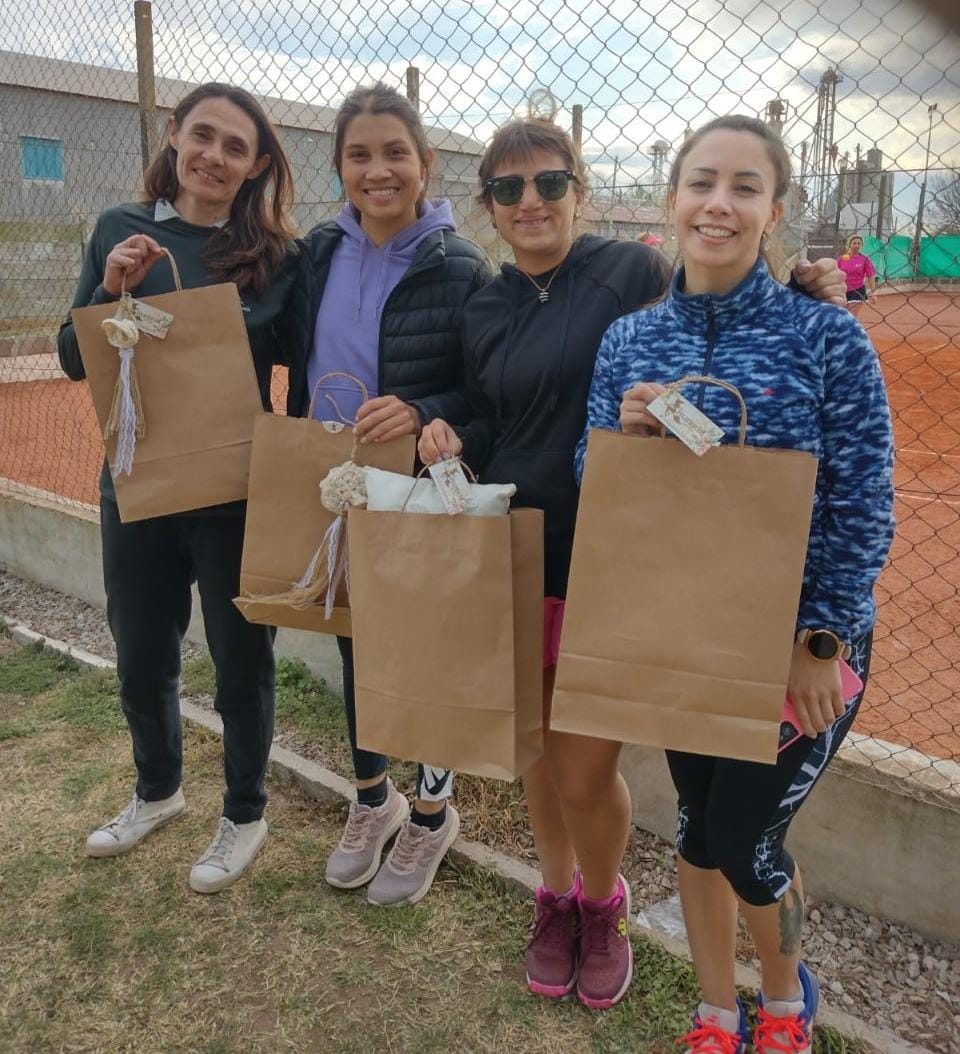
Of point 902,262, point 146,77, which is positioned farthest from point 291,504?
point 902,262

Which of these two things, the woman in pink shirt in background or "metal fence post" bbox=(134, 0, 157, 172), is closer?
"metal fence post" bbox=(134, 0, 157, 172)

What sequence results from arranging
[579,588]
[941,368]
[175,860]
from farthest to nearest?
[941,368], [175,860], [579,588]

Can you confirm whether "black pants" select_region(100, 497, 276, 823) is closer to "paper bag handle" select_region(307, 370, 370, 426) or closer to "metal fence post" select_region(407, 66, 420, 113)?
"paper bag handle" select_region(307, 370, 370, 426)

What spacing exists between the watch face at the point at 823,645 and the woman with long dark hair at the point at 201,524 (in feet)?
4.48

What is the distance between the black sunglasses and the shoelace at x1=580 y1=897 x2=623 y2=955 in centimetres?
159

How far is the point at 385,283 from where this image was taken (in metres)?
2.05

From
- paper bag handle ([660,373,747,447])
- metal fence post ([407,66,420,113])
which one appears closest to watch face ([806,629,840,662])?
paper bag handle ([660,373,747,447])

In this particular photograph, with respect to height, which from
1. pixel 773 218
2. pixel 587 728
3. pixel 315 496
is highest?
pixel 773 218

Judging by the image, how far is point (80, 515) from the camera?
4.41 m

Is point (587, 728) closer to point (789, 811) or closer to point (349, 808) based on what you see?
point (789, 811)

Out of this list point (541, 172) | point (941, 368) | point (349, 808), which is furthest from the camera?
point (941, 368)

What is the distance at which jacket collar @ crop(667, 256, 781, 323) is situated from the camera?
58.4 inches

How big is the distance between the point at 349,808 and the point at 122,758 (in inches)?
35.0

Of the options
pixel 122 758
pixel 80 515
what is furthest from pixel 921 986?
pixel 80 515
